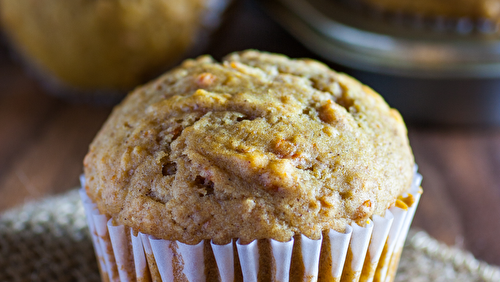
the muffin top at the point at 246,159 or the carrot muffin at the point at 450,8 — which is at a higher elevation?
the carrot muffin at the point at 450,8

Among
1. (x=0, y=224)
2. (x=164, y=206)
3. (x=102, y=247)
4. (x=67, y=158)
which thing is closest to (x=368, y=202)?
(x=164, y=206)

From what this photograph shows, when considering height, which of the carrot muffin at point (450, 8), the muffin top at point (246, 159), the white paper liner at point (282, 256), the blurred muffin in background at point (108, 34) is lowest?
the white paper liner at point (282, 256)

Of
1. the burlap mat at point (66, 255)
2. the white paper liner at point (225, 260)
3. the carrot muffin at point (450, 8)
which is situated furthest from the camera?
the carrot muffin at point (450, 8)

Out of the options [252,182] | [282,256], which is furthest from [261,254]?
[252,182]

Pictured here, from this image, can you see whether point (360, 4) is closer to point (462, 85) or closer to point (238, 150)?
point (462, 85)

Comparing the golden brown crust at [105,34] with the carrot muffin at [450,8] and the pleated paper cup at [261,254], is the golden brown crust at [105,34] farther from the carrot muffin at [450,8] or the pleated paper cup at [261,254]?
the pleated paper cup at [261,254]

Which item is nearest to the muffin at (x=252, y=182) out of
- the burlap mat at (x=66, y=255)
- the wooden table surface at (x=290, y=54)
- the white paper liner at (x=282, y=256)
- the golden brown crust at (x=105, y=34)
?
the white paper liner at (x=282, y=256)
